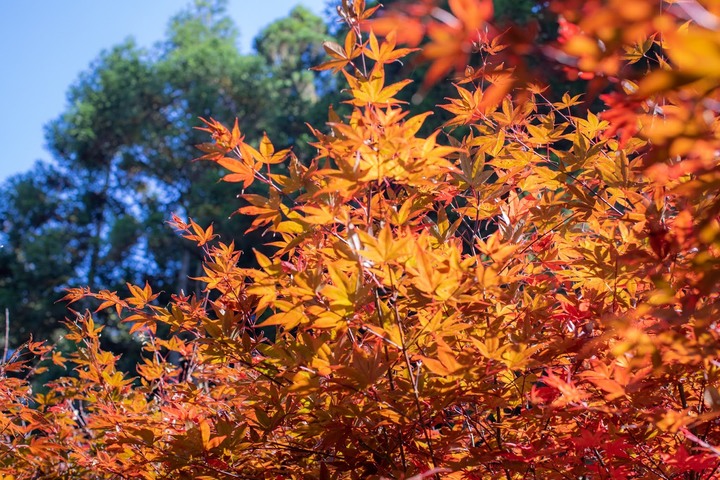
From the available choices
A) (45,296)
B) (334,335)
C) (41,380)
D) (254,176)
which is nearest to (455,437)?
(334,335)

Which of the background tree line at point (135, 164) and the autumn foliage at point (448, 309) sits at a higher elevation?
the background tree line at point (135, 164)

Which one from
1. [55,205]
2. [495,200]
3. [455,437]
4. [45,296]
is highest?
[55,205]

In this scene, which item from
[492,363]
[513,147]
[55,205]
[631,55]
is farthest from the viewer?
[55,205]

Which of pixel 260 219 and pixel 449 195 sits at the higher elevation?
pixel 260 219

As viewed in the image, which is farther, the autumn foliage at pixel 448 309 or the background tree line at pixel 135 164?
the background tree line at pixel 135 164

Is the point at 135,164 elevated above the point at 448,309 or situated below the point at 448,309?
above

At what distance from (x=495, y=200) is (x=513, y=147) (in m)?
0.18

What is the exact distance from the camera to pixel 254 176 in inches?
53.2

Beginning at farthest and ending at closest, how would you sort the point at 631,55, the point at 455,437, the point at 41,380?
the point at 41,380, the point at 631,55, the point at 455,437

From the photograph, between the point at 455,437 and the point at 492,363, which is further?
the point at 455,437

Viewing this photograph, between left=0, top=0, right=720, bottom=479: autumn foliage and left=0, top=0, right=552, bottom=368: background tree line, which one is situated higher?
left=0, top=0, right=552, bottom=368: background tree line

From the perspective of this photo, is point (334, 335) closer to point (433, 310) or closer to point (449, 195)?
point (433, 310)

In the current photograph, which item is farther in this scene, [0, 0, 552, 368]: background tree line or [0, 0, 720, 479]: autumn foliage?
[0, 0, 552, 368]: background tree line

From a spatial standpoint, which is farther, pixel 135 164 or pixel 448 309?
pixel 135 164
